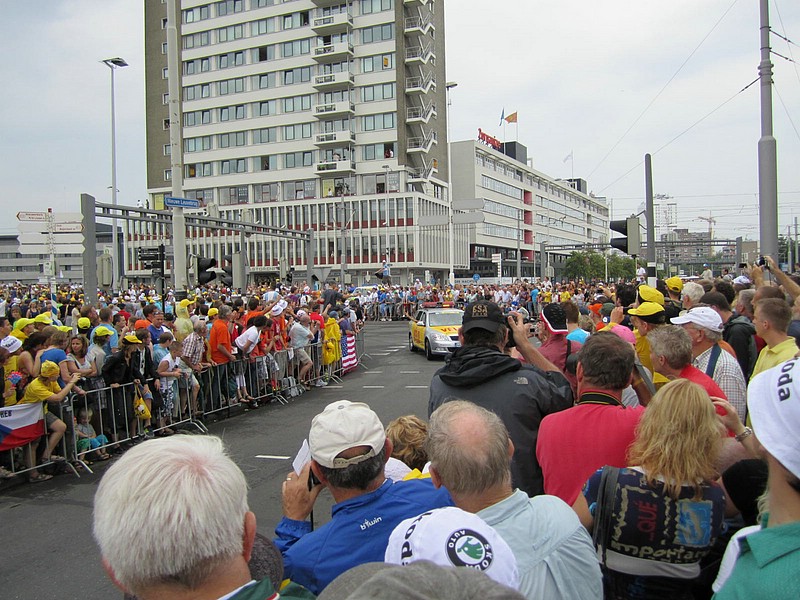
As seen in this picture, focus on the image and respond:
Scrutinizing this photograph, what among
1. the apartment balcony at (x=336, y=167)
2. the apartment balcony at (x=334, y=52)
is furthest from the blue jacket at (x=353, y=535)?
the apartment balcony at (x=334, y=52)

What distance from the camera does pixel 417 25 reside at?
214 ft

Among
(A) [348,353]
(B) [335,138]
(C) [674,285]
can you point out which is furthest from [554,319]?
(B) [335,138]

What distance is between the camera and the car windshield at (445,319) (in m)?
19.3

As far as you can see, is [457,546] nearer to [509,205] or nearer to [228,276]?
[228,276]

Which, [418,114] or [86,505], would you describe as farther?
[418,114]

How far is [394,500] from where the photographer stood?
2.38m

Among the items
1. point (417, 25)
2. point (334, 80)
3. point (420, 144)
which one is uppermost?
point (417, 25)

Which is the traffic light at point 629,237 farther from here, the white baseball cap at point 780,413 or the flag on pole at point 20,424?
the white baseball cap at point 780,413

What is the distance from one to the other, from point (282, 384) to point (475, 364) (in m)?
10.3

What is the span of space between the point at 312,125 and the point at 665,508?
69.0 metres

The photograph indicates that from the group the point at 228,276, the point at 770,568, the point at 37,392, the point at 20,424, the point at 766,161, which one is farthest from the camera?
the point at 228,276

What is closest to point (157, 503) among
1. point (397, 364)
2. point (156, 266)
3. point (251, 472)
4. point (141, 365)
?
point (251, 472)

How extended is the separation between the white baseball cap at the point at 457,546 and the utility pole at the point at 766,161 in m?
9.73

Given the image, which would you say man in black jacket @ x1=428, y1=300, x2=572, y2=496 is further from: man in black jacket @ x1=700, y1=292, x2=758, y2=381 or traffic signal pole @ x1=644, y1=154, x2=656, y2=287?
traffic signal pole @ x1=644, y1=154, x2=656, y2=287
